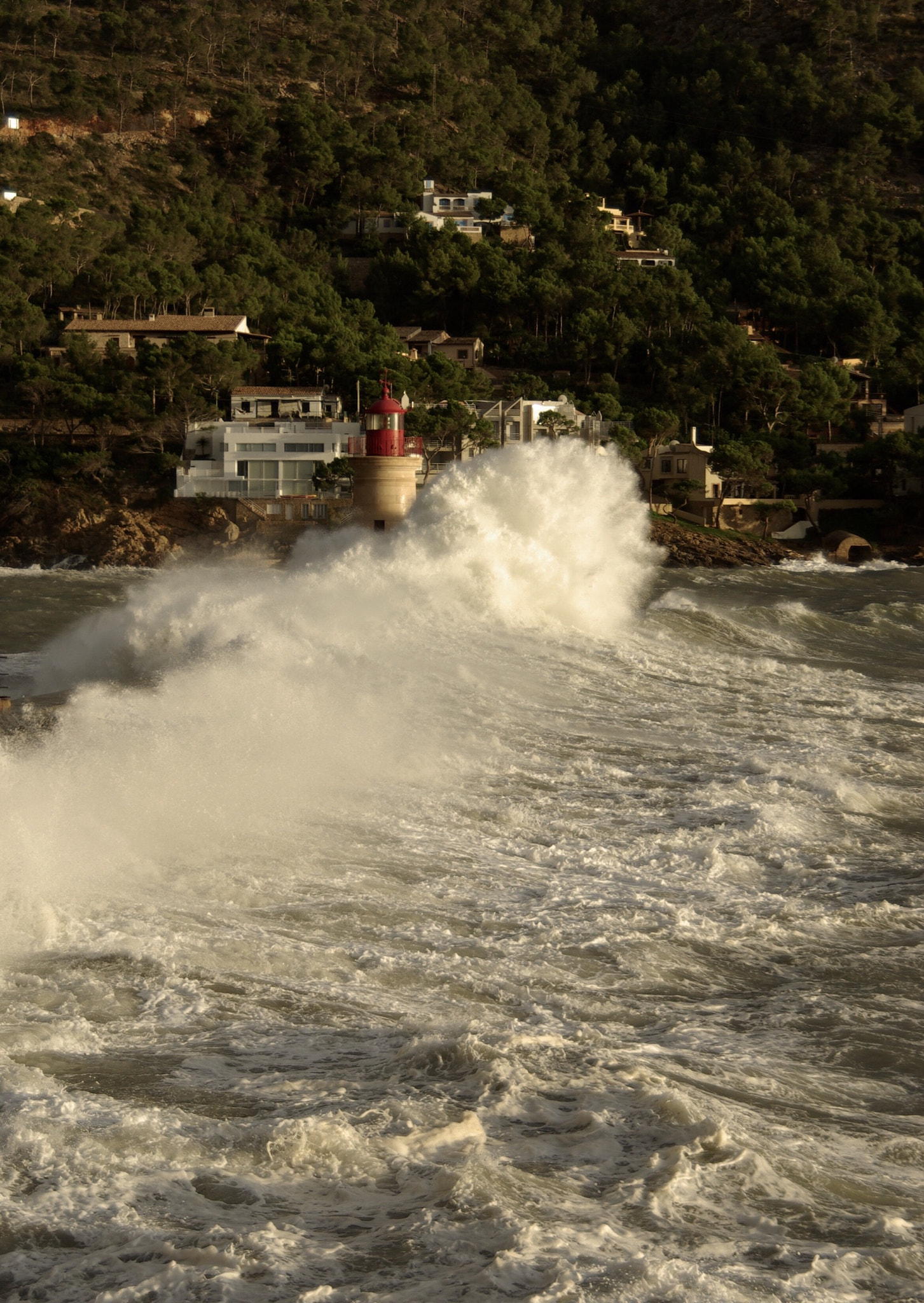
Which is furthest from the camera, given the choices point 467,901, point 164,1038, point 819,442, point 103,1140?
point 819,442

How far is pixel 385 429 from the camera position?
2845 cm

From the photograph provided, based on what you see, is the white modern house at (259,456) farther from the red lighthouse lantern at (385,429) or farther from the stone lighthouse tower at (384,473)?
the stone lighthouse tower at (384,473)

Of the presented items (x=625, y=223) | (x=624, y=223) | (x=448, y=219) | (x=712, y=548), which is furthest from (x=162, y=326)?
(x=625, y=223)

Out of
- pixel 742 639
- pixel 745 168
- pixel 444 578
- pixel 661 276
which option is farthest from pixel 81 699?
pixel 745 168

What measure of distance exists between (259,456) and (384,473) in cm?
2488

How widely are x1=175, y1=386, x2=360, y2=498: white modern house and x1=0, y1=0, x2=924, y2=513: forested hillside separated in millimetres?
2947

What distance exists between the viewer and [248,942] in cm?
856

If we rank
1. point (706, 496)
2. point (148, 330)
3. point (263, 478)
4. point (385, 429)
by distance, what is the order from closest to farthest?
point (385, 429) < point (263, 478) < point (706, 496) < point (148, 330)

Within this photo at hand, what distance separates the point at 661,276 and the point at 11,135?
4910cm

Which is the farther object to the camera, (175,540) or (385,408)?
(175,540)

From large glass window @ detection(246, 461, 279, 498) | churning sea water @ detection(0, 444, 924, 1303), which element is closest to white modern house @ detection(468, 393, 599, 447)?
large glass window @ detection(246, 461, 279, 498)

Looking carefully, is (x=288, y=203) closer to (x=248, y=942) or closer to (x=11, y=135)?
(x=11, y=135)

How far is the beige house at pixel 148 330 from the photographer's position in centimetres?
6309

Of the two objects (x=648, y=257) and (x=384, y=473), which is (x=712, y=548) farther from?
(x=648, y=257)
